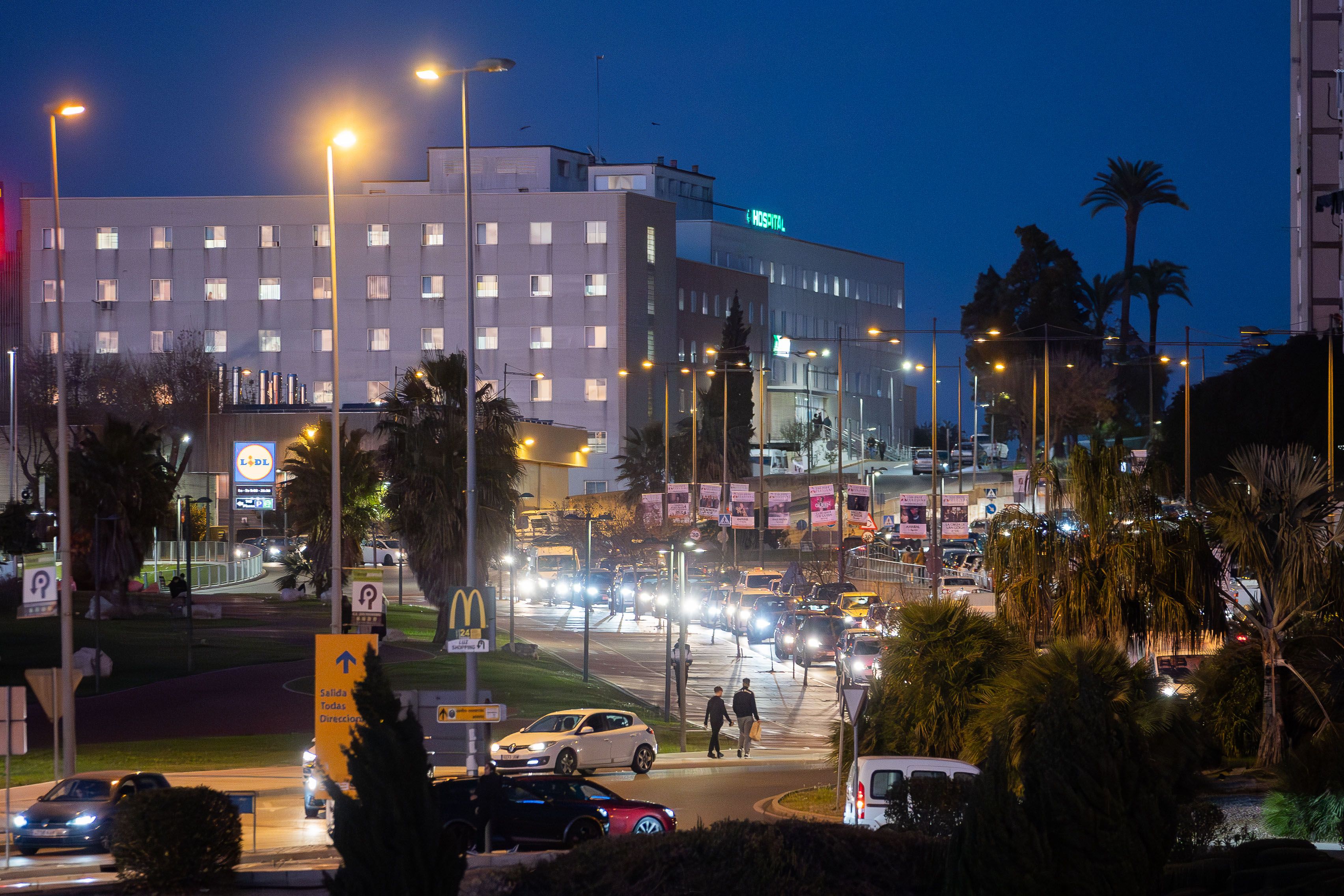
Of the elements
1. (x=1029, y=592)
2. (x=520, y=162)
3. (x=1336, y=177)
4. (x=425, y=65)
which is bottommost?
(x=1029, y=592)

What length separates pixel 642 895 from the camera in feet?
38.9

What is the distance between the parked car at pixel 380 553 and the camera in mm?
82306

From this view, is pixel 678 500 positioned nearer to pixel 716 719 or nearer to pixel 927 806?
pixel 716 719

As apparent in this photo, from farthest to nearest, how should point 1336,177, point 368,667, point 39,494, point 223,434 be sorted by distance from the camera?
point 223,434 → point 39,494 → point 1336,177 → point 368,667

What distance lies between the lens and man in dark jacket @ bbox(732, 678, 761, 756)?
103ft

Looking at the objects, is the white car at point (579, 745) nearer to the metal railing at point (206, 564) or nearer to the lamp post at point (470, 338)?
the lamp post at point (470, 338)

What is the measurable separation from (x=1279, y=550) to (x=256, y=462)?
212 feet

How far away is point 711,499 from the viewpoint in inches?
2338

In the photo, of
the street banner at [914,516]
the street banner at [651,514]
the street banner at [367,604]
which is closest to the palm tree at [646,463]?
the street banner at [651,514]

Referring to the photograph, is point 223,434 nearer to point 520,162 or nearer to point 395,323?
point 395,323

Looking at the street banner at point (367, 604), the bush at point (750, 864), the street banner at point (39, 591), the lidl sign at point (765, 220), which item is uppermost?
the lidl sign at point (765, 220)

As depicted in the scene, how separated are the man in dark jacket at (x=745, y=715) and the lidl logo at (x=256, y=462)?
4714 cm

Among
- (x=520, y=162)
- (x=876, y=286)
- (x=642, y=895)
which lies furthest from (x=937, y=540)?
(x=876, y=286)

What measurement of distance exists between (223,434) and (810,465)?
1901 inches
